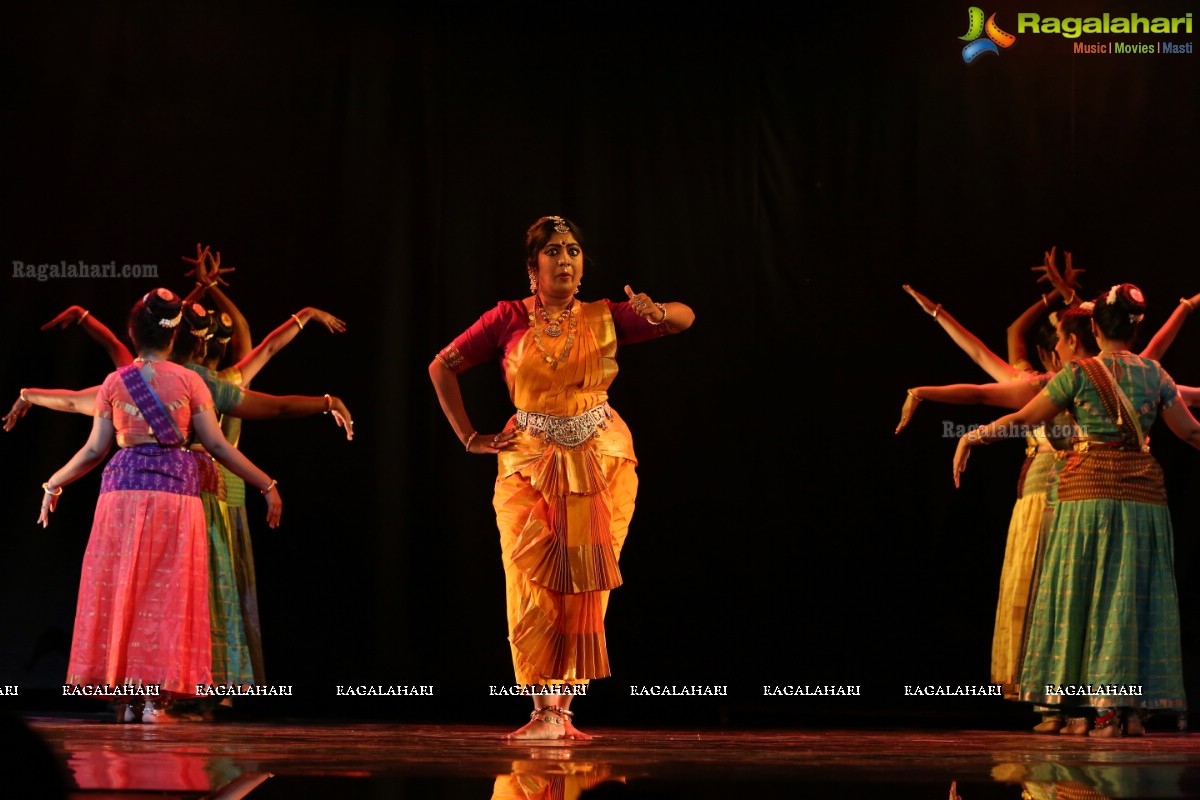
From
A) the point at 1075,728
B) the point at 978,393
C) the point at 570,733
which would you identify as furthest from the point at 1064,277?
the point at 570,733

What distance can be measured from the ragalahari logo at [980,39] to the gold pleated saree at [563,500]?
2257 millimetres

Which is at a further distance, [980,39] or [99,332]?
[980,39]

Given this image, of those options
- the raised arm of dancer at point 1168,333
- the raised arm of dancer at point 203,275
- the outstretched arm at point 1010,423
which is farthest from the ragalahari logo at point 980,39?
the raised arm of dancer at point 203,275

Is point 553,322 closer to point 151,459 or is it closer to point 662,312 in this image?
A: point 662,312

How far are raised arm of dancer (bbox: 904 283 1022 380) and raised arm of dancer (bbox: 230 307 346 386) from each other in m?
2.38

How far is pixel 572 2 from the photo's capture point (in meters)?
6.02

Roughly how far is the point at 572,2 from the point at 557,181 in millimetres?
759

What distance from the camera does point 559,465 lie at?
4.57 metres

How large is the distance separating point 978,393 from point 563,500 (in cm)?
188

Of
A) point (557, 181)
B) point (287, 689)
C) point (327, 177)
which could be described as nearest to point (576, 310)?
point (557, 181)

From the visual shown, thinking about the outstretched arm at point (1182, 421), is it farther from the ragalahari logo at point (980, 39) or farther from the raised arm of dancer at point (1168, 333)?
the ragalahari logo at point (980, 39)

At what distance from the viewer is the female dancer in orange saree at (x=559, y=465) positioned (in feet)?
14.8

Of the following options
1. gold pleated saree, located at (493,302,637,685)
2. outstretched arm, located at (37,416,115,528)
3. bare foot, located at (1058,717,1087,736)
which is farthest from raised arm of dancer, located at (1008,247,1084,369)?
outstretched arm, located at (37,416,115,528)

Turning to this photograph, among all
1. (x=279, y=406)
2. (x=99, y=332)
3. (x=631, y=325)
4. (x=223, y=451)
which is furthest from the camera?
(x=99, y=332)
